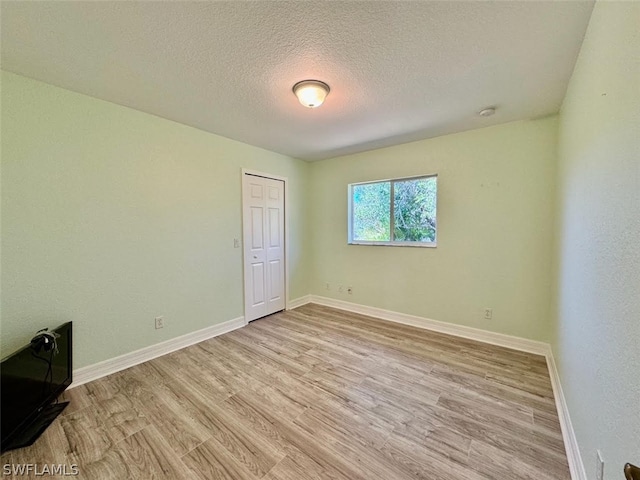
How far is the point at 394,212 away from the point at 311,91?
2.15 m

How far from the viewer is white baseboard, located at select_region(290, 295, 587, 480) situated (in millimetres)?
1377

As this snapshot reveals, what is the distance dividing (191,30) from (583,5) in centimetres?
206

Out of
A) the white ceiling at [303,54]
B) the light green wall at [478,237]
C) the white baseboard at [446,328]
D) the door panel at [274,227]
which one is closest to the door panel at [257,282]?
the door panel at [274,227]

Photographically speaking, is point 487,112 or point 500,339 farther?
point 500,339

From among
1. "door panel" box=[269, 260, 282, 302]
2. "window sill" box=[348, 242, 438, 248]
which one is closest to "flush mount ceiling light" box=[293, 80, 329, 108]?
"window sill" box=[348, 242, 438, 248]

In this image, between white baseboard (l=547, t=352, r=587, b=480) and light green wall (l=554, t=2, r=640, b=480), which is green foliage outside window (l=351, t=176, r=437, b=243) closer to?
light green wall (l=554, t=2, r=640, b=480)

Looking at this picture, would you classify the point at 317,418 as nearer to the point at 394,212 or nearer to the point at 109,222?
the point at 109,222

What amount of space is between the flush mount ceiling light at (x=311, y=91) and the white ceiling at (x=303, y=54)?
56 mm

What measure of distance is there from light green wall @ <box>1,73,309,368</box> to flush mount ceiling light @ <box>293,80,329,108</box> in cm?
155

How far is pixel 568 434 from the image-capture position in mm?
1492

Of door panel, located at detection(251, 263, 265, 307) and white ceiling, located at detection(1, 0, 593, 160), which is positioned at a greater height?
white ceiling, located at detection(1, 0, 593, 160)

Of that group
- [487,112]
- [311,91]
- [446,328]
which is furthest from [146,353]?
[487,112]

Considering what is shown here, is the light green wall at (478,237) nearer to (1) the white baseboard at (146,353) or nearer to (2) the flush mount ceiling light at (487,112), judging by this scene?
(2) the flush mount ceiling light at (487,112)

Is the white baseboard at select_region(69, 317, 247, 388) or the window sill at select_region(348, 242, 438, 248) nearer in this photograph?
the white baseboard at select_region(69, 317, 247, 388)
